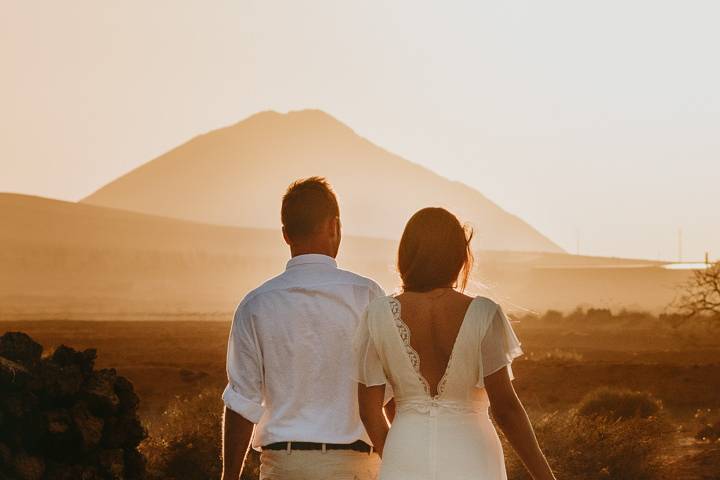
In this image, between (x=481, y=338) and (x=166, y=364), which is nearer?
(x=481, y=338)

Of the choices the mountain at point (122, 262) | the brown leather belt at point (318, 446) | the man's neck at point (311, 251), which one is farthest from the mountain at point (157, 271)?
the brown leather belt at point (318, 446)

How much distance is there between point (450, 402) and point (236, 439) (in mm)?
1027

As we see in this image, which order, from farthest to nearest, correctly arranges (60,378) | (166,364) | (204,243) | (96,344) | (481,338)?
1. (204,243)
2. (96,344)
3. (166,364)
4. (60,378)
5. (481,338)

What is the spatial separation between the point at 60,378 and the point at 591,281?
179 metres

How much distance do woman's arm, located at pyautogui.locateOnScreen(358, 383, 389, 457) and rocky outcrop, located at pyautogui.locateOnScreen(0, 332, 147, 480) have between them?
172 inches

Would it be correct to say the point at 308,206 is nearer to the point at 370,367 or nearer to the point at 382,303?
the point at 382,303

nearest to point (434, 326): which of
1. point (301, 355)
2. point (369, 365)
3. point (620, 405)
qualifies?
point (369, 365)

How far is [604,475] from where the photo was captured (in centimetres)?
1644

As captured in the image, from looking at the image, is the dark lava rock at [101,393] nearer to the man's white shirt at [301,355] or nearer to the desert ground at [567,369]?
the man's white shirt at [301,355]

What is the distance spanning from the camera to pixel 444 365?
5391 mm

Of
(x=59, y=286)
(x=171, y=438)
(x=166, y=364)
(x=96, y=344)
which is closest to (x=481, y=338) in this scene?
(x=171, y=438)

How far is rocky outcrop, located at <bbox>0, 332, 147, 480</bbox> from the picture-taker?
9.21 metres

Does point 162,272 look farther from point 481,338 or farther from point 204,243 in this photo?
point 481,338

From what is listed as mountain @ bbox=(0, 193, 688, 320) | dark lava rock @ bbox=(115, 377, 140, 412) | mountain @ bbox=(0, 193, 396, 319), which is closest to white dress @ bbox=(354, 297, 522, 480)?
dark lava rock @ bbox=(115, 377, 140, 412)
